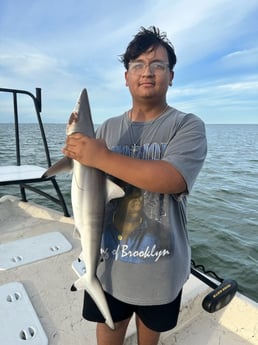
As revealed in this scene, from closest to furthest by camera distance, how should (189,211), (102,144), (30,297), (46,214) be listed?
(102,144), (30,297), (46,214), (189,211)

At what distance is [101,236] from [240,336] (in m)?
1.79

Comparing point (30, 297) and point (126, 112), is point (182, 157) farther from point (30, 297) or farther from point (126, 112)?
point (30, 297)

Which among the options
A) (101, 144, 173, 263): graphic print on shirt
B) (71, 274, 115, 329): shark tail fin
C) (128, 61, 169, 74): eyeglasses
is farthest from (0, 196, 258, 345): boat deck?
(128, 61, 169, 74): eyeglasses

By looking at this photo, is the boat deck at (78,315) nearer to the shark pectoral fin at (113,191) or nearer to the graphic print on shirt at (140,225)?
the graphic print on shirt at (140,225)

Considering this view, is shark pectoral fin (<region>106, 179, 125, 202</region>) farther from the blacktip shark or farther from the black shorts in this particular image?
the black shorts

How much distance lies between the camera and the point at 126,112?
6.38 ft

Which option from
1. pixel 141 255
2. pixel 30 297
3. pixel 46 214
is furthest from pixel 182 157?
pixel 46 214

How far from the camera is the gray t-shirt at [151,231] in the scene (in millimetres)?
1628

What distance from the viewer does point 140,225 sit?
1644 millimetres

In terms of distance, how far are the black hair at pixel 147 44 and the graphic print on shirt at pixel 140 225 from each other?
1.82ft

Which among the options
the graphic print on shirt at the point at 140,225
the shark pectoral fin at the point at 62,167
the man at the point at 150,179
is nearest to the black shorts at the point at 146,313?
the man at the point at 150,179

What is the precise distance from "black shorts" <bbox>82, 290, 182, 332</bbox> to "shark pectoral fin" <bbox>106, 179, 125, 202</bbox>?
0.65 metres

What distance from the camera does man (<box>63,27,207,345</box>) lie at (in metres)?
1.46

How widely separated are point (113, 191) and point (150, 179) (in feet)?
0.75
